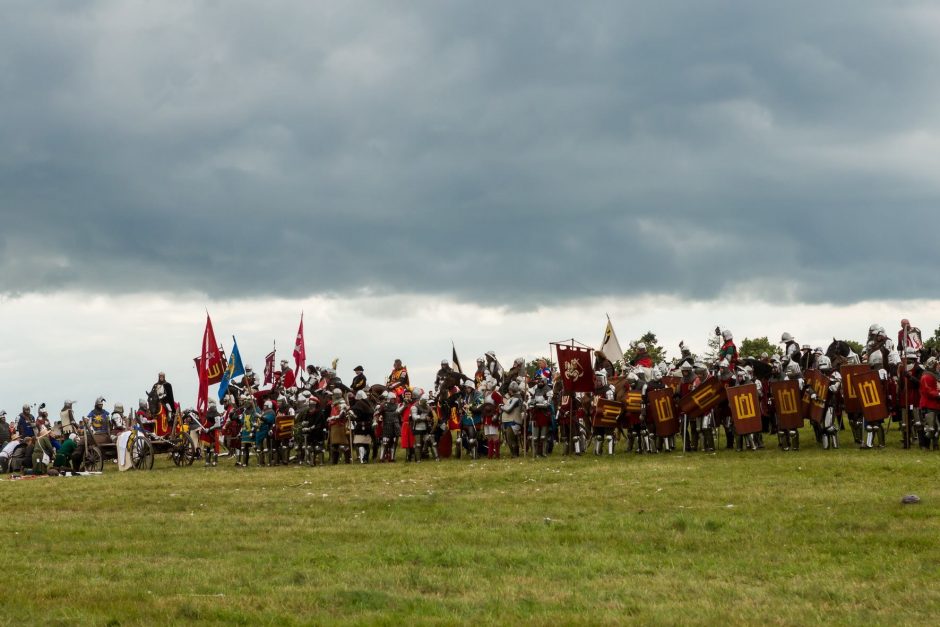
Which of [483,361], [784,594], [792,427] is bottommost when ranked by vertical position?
[784,594]

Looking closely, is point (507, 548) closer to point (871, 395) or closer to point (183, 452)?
point (871, 395)

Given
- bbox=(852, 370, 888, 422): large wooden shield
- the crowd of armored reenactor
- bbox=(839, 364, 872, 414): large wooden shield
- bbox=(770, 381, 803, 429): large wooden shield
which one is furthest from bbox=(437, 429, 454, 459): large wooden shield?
bbox=(852, 370, 888, 422): large wooden shield

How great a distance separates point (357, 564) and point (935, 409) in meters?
16.8

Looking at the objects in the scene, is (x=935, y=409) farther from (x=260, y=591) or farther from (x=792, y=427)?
(x=260, y=591)

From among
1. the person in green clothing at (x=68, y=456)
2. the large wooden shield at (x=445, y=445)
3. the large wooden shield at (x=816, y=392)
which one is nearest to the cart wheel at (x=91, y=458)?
the person in green clothing at (x=68, y=456)

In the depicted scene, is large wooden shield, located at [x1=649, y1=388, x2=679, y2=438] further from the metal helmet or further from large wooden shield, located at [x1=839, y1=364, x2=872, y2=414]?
large wooden shield, located at [x1=839, y1=364, x2=872, y2=414]

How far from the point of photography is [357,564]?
48.0ft

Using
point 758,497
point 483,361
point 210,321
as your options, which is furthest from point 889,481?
point 210,321

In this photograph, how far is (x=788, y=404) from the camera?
28328mm

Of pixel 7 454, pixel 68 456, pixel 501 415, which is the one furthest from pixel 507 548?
pixel 7 454

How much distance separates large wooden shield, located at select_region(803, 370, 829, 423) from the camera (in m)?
28.3

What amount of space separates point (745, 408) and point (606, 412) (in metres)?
3.69

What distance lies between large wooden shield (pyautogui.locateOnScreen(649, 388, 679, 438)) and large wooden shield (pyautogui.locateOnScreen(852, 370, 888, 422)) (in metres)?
4.71

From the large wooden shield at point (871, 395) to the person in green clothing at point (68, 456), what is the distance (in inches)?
881
